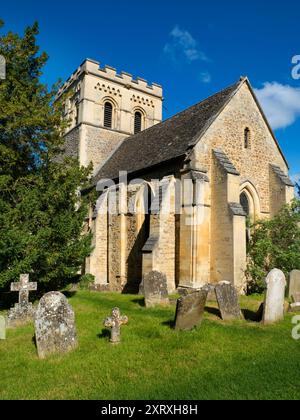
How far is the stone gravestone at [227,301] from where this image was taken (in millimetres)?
8484

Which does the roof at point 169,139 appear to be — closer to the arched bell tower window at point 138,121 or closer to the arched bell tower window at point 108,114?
the arched bell tower window at point 108,114

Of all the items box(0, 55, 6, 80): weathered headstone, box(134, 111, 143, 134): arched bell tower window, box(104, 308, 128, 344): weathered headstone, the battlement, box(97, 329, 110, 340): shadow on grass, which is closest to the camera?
box(104, 308, 128, 344): weathered headstone

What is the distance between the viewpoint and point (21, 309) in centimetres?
899

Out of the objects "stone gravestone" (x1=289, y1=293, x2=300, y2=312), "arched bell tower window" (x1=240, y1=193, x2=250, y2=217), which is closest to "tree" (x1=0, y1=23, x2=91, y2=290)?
"stone gravestone" (x1=289, y1=293, x2=300, y2=312)

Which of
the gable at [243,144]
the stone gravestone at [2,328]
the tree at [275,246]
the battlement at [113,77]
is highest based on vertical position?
the battlement at [113,77]

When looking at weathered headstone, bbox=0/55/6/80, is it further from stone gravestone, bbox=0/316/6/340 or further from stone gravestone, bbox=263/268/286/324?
stone gravestone, bbox=263/268/286/324

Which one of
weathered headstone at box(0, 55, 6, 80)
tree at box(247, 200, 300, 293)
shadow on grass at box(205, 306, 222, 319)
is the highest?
weathered headstone at box(0, 55, 6, 80)

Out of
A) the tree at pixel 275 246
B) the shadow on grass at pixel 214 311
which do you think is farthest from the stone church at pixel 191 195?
the shadow on grass at pixel 214 311

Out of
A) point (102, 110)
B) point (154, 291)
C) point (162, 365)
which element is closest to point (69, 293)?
point (154, 291)

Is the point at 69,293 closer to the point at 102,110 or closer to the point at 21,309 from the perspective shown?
the point at 21,309

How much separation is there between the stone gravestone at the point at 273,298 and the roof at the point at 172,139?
21.3 ft

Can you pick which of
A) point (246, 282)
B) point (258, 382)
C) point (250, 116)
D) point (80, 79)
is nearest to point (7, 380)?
point (258, 382)

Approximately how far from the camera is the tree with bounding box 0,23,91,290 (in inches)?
375

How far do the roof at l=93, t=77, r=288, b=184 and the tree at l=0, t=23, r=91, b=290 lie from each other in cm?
434
